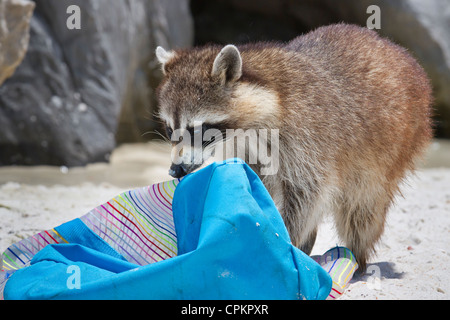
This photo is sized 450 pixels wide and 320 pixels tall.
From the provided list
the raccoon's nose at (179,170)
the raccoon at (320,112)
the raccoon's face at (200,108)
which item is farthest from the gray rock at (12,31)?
the raccoon's nose at (179,170)

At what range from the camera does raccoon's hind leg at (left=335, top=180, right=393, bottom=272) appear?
11.2 feet

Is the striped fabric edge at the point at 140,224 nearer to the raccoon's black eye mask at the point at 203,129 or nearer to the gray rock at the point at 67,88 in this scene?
the raccoon's black eye mask at the point at 203,129

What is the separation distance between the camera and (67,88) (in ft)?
21.0

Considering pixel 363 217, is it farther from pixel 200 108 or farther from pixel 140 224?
pixel 140 224

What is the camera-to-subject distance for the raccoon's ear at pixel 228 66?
295 centimetres

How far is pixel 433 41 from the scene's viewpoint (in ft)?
27.0

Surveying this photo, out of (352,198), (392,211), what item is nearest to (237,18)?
(392,211)

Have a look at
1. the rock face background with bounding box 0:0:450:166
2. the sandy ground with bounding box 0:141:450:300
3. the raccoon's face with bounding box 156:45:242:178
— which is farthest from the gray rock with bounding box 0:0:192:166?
the raccoon's face with bounding box 156:45:242:178

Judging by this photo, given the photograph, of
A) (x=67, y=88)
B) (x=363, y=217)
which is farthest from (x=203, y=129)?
(x=67, y=88)

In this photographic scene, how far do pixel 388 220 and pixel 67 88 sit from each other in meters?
3.92

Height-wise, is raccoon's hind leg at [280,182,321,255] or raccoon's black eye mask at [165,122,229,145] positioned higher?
raccoon's black eye mask at [165,122,229,145]

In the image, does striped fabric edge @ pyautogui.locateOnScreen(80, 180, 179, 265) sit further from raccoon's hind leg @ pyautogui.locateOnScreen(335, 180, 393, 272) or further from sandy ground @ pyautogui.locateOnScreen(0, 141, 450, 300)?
raccoon's hind leg @ pyautogui.locateOnScreen(335, 180, 393, 272)
